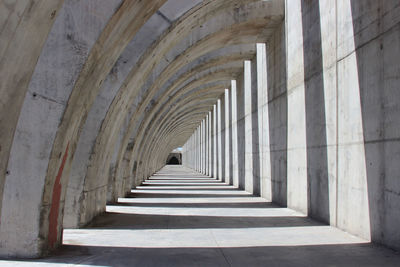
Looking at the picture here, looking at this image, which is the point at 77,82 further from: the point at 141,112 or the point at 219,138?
the point at 219,138

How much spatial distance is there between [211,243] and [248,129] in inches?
487

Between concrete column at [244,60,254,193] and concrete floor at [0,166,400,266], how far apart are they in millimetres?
7397

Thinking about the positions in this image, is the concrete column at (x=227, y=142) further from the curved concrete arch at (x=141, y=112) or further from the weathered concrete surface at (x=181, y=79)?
the weathered concrete surface at (x=181, y=79)

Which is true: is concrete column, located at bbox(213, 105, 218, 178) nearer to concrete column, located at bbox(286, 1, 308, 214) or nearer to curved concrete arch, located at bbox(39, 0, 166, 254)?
concrete column, located at bbox(286, 1, 308, 214)

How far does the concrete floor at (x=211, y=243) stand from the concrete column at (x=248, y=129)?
291 inches

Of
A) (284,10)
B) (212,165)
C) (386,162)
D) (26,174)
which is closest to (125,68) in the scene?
(26,174)

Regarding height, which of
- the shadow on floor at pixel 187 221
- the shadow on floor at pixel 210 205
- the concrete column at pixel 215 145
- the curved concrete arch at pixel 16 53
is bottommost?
the shadow on floor at pixel 187 221

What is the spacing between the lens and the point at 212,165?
33.1 metres

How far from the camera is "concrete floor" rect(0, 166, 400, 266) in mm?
5676

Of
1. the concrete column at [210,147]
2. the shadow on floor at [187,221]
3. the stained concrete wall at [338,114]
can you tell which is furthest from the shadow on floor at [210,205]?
the concrete column at [210,147]

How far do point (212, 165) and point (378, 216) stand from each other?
26150 millimetres

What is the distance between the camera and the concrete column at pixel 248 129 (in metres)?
18.5

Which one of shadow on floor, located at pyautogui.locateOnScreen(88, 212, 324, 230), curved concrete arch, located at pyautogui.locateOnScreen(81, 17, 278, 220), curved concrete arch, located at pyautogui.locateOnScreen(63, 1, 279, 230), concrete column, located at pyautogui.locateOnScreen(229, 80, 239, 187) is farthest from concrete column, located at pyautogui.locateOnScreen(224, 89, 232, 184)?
curved concrete arch, located at pyautogui.locateOnScreen(63, 1, 279, 230)

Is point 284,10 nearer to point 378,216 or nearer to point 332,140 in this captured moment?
point 332,140
